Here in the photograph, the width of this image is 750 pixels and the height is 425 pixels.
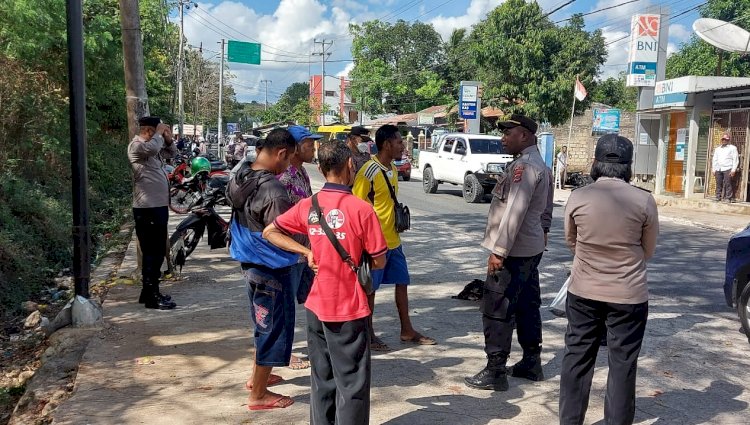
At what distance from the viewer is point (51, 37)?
11578 millimetres

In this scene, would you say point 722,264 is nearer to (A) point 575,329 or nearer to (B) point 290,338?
(A) point 575,329

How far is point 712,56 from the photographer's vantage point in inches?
1650

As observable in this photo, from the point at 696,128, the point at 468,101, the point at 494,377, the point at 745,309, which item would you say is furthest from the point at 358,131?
the point at 468,101

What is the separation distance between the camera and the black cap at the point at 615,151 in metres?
3.47

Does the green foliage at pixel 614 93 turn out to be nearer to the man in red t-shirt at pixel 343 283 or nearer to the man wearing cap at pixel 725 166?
the man wearing cap at pixel 725 166

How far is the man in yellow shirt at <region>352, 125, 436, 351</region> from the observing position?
4.96m

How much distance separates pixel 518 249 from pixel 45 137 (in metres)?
9.62

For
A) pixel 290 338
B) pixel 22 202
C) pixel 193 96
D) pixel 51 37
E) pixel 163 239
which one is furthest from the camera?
pixel 193 96

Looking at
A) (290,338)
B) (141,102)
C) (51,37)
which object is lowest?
(290,338)

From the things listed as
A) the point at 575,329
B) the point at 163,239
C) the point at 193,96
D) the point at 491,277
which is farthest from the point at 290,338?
the point at 193,96

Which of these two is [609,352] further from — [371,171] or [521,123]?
[371,171]

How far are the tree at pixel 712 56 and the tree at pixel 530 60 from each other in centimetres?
990

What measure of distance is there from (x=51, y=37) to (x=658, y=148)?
56.5ft

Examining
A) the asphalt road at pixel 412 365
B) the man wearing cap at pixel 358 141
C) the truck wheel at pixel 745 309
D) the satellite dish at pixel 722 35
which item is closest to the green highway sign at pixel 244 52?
the satellite dish at pixel 722 35
